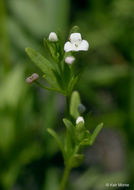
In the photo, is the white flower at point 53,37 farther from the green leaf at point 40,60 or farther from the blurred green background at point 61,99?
the blurred green background at point 61,99

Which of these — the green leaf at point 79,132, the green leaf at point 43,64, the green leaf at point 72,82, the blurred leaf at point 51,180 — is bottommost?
the blurred leaf at point 51,180

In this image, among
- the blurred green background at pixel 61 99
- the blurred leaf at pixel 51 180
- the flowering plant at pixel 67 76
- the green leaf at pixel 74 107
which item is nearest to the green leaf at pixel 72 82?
the flowering plant at pixel 67 76

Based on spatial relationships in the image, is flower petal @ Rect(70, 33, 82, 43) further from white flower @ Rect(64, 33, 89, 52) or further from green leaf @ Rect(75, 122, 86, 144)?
green leaf @ Rect(75, 122, 86, 144)

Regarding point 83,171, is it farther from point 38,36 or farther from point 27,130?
point 38,36

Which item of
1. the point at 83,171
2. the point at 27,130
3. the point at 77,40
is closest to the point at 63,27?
the point at 27,130

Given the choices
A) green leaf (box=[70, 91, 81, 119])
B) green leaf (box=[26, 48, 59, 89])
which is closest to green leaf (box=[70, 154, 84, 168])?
green leaf (box=[70, 91, 81, 119])
